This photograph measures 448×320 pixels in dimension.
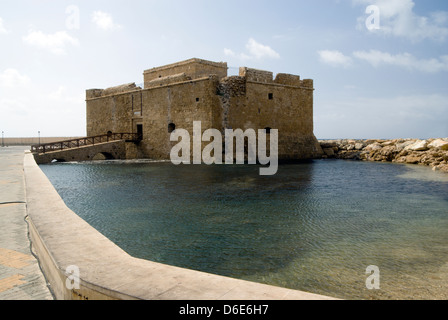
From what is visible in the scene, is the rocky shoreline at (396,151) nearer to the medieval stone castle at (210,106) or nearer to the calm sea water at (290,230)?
the medieval stone castle at (210,106)

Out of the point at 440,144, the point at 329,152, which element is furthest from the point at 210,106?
the point at 440,144

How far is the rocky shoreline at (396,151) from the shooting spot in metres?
19.2

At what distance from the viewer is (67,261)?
270cm

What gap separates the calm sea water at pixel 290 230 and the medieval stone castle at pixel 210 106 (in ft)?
33.3

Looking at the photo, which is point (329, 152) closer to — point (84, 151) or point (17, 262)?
point (84, 151)

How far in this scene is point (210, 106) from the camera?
774 inches

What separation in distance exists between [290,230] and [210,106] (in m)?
14.8

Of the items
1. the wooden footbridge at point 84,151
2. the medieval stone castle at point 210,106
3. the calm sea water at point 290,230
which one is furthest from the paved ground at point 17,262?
the wooden footbridge at point 84,151

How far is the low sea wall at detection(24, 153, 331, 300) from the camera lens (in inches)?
83.0
